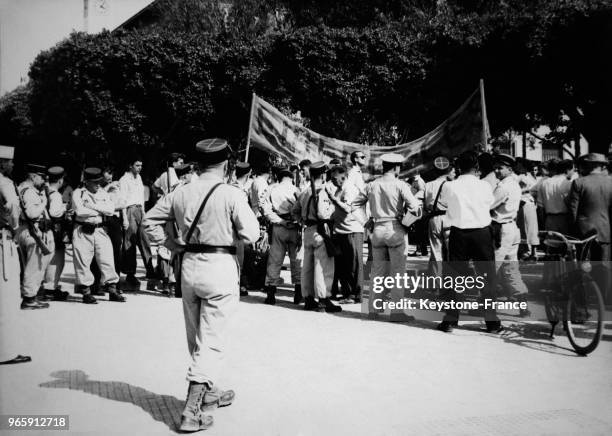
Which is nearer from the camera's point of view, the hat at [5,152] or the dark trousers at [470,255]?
the hat at [5,152]

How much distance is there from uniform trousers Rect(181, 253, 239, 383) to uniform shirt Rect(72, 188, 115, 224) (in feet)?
16.4

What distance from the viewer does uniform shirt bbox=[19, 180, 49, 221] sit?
796cm

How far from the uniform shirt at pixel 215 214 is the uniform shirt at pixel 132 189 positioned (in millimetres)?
6143

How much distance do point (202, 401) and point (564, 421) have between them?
2.53m

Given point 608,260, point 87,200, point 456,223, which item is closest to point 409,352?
point 456,223

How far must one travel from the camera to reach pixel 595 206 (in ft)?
22.8

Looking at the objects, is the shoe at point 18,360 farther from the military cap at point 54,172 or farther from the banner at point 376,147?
the banner at point 376,147

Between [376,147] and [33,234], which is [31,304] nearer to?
[33,234]

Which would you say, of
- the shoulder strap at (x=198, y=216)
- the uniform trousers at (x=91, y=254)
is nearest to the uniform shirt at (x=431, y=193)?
the uniform trousers at (x=91, y=254)

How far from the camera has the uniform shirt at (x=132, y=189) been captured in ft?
34.7

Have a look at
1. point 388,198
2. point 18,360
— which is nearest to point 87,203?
point 18,360

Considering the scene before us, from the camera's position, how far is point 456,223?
704cm

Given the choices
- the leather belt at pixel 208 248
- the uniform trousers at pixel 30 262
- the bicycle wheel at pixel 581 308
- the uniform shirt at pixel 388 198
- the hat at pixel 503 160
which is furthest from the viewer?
the uniform trousers at pixel 30 262

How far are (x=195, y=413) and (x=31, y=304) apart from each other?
5165mm
